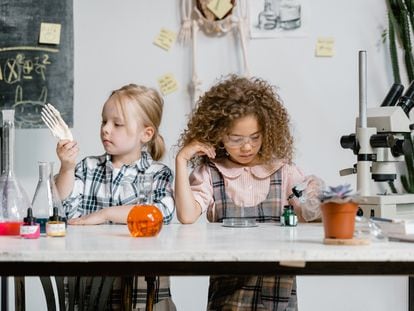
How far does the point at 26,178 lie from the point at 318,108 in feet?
4.33

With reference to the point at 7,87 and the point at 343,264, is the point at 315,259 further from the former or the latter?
the point at 7,87

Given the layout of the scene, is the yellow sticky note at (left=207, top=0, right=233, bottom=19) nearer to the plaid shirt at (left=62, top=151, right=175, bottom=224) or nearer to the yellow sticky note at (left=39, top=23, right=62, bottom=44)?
the yellow sticky note at (left=39, top=23, right=62, bottom=44)

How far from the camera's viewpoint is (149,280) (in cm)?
208

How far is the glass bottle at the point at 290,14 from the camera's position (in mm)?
3307

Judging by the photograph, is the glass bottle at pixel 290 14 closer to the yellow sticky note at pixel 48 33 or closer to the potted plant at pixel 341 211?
the yellow sticky note at pixel 48 33

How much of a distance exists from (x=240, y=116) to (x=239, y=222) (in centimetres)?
33

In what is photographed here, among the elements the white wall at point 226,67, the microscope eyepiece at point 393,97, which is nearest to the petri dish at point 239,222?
the microscope eyepiece at point 393,97

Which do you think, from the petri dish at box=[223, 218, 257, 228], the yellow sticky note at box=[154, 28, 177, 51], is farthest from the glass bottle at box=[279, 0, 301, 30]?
the petri dish at box=[223, 218, 257, 228]

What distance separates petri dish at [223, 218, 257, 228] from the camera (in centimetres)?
211

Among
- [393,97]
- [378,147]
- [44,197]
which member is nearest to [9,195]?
[44,197]

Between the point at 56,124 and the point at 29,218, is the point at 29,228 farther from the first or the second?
the point at 56,124

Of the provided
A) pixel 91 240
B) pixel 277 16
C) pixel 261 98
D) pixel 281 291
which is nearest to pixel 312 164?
pixel 277 16

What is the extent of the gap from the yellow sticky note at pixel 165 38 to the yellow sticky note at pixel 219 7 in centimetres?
20

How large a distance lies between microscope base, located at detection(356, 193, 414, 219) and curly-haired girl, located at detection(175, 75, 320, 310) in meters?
0.15
